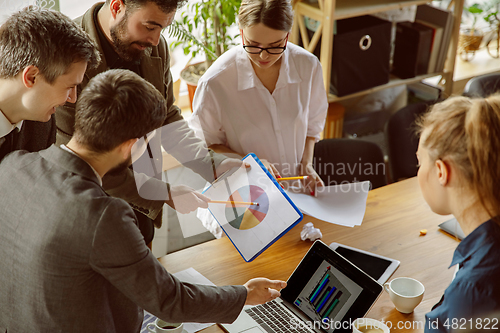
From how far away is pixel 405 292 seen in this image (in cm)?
146

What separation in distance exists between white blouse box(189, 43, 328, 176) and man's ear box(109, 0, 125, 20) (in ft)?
1.49

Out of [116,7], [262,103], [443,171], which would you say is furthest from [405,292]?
[116,7]

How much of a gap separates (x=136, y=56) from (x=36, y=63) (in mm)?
537

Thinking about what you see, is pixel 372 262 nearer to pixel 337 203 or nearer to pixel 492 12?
pixel 337 203

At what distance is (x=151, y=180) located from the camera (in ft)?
5.29

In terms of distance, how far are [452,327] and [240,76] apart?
4.15 ft

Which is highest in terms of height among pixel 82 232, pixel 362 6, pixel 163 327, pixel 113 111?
pixel 113 111

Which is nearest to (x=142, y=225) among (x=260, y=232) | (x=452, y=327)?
(x=260, y=232)

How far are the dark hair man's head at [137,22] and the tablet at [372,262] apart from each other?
102 cm

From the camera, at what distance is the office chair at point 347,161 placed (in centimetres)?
235

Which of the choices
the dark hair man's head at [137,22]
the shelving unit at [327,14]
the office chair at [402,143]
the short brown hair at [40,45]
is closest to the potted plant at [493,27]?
the shelving unit at [327,14]

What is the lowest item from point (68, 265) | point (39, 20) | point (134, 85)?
point (68, 265)

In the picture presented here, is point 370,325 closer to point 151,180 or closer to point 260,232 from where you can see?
point 260,232

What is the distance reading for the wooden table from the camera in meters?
1.48
